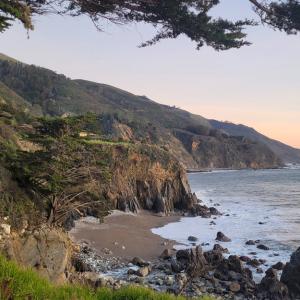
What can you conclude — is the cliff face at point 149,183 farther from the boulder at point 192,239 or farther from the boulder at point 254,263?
the boulder at point 254,263

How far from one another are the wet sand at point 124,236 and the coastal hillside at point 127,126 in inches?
2310

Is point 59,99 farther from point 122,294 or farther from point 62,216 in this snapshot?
point 122,294

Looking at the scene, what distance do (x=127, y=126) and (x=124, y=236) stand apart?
95199 millimetres

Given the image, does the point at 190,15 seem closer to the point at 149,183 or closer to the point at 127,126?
the point at 149,183

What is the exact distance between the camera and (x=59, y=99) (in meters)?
130

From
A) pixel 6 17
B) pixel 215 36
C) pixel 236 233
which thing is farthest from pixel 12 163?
pixel 236 233

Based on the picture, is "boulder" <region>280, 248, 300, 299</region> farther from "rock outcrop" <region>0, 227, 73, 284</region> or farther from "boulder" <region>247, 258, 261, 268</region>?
"rock outcrop" <region>0, 227, 73, 284</region>

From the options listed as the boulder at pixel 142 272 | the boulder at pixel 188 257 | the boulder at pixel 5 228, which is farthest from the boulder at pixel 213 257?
the boulder at pixel 5 228

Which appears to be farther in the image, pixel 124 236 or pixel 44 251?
pixel 124 236

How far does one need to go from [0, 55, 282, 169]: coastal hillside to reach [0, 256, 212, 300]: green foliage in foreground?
280 feet

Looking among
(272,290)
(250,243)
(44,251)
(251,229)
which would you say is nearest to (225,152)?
(251,229)

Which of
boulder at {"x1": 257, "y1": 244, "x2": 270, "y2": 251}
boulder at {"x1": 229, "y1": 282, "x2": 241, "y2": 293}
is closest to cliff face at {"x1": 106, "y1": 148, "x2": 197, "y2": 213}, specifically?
boulder at {"x1": 257, "y1": 244, "x2": 270, "y2": 251}

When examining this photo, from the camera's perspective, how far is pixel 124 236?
2606 centimetres

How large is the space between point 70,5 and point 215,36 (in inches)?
135
